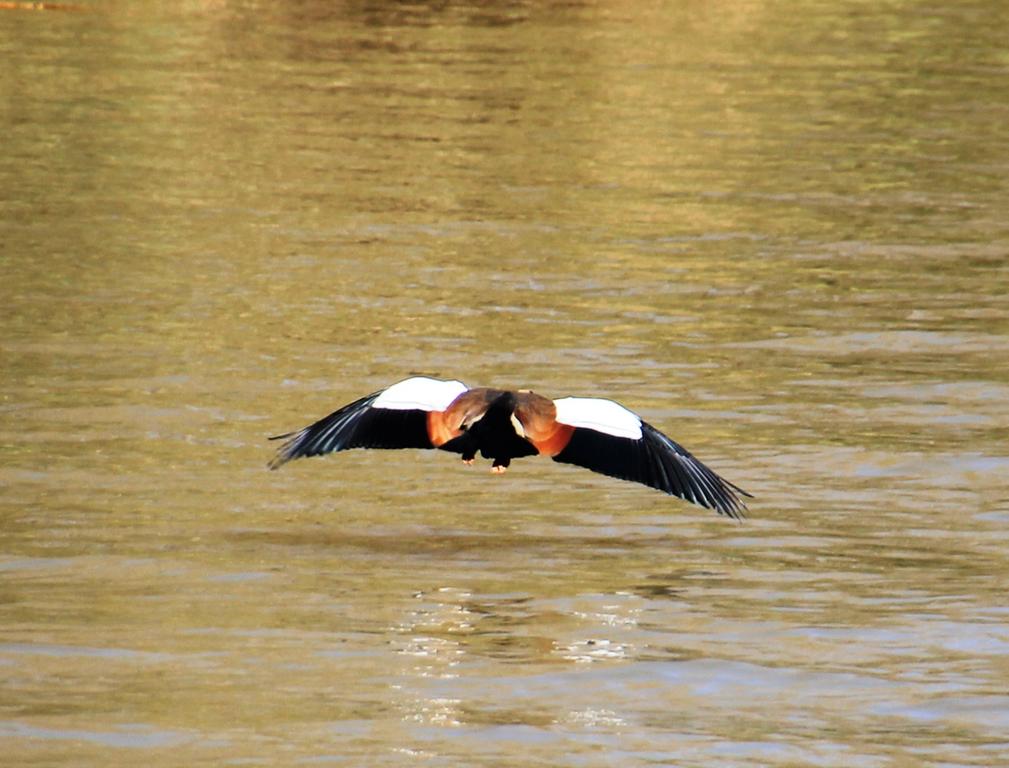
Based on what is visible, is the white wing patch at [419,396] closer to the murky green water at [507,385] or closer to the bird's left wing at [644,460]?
the bird's left wing at [644,460]

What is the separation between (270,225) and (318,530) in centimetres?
752

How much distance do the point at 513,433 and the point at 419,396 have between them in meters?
0.41

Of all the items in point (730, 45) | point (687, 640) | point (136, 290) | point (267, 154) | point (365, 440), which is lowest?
point (687, 640)

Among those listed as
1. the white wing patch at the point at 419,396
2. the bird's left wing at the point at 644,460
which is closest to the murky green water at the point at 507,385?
the bird's left wing at the point at 644,460

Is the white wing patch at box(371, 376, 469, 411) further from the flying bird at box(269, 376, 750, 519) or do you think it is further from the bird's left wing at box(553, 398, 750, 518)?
the bird's left wing at box(553, 398, 750, 518)

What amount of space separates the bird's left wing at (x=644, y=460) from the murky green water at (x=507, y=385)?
489 millimetres

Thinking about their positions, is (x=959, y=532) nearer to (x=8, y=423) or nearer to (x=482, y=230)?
(x=8, y=423)

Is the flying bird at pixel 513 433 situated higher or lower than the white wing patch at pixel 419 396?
lower

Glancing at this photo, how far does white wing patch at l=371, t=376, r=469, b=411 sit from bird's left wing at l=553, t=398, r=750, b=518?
1.49ft

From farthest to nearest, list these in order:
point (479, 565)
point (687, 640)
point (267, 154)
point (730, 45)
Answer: point (730, 45) < point (267, 154) < point (479, 565) < point (687, 640)

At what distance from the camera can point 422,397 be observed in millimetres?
9078

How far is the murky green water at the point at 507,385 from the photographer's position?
8.30 meters

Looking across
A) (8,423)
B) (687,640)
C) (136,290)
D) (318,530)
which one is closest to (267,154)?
(136,290)

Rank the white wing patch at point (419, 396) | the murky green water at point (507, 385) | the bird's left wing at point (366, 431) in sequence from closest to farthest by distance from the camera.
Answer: the murky green water at point (507, 385) → the white wing patch at point (419, 396) → the bird's left wing at point (366, 431)
